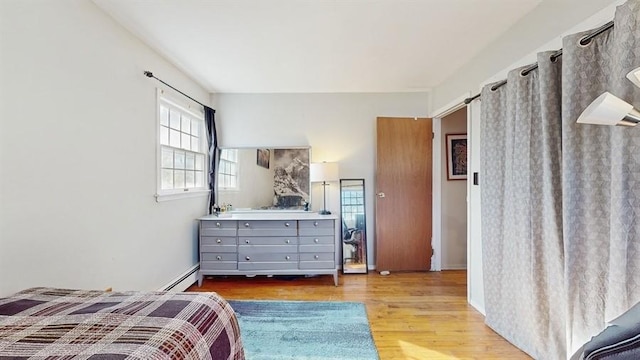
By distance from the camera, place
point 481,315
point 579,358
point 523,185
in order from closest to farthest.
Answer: point 579,358
point 523,185
point 481,315

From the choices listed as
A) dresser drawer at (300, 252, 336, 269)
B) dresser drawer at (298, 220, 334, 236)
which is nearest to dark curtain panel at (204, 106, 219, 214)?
dresser drawer at (298, 220, 334, 236)

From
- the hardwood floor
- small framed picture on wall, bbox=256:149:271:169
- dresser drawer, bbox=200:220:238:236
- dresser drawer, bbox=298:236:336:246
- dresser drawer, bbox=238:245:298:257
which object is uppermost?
small framed picture on wall, bbox=256:149:271:169

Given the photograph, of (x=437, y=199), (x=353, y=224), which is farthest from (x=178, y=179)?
(x=437, y=199)

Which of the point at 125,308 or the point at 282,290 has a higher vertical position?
the point at 125,308

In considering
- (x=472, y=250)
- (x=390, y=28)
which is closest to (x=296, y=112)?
(x=390, y=28)

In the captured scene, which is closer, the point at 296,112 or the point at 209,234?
the point at 209,234

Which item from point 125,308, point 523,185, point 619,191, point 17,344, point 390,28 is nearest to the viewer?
point 17,344

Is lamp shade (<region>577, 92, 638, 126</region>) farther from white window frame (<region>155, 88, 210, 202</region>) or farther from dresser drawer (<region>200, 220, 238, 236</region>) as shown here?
dresser drawer (<region>200, 220, 238, 236</region>)

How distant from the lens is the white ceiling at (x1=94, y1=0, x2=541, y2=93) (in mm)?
1863

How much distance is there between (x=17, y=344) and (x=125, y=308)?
0.29 metres

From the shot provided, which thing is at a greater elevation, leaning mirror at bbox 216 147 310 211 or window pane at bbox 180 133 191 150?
window pane at bbox 180 133 191 150

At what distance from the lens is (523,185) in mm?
1793

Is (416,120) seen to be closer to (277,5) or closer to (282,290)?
(277,5)

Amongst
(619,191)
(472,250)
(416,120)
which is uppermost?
(416,120)
